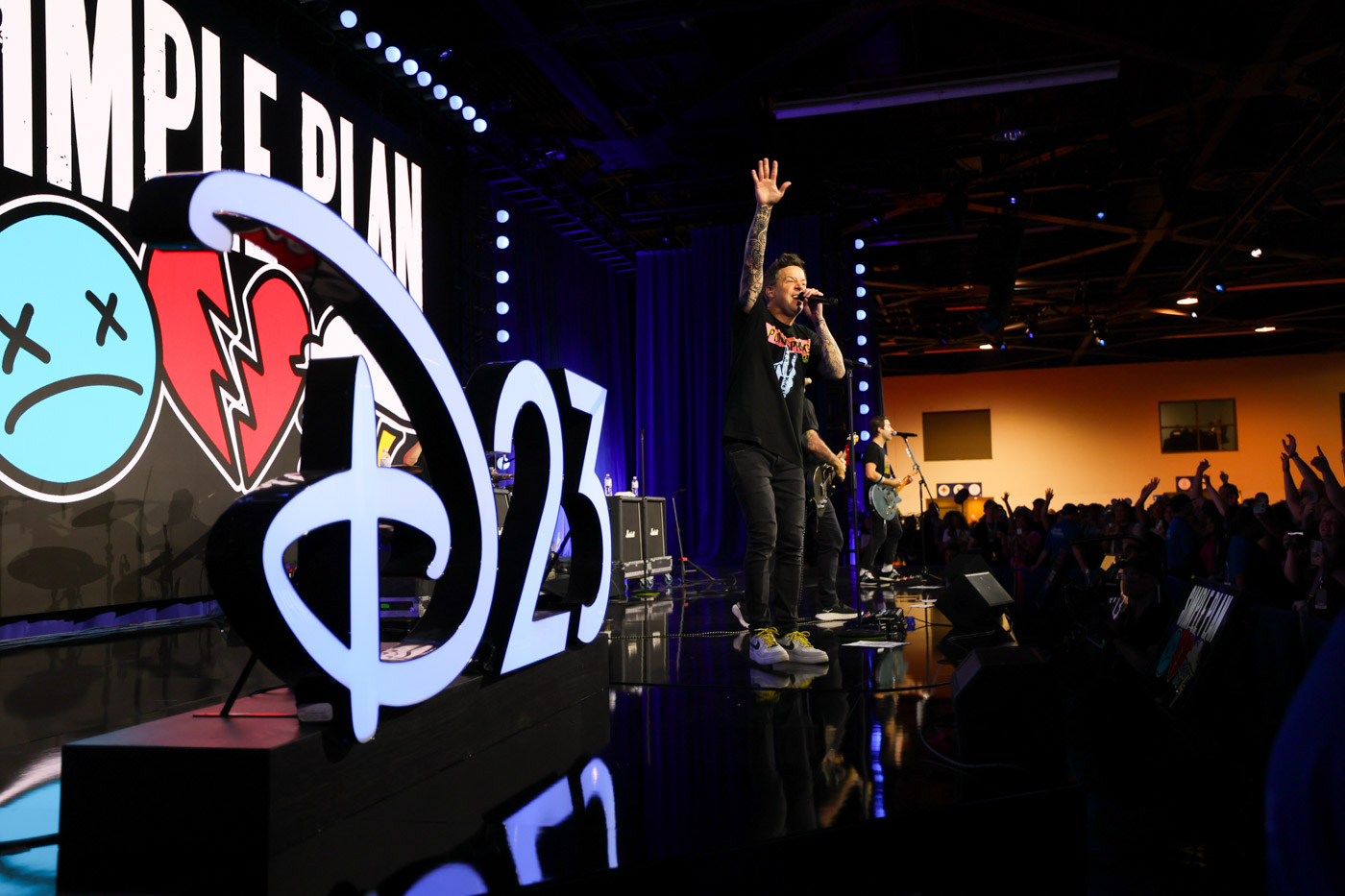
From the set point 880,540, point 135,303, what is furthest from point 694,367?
point 135,303

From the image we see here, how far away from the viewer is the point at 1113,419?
21.1 m

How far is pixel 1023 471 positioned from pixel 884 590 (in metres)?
15.4

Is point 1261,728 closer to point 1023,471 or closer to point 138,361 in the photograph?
point 138,361

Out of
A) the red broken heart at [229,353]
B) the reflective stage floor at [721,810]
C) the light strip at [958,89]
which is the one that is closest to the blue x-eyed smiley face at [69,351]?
the red broken heart at [229,353]

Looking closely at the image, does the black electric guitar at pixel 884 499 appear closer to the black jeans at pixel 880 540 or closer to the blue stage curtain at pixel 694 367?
the black jeans at pixel 880 540

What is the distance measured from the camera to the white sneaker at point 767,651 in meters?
3.29

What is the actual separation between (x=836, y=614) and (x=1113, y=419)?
18.5 meters

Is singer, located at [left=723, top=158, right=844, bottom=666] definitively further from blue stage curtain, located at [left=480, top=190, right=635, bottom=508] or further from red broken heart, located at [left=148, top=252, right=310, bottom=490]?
blue stage curtain, located at [left=480, top=190, right=635, bottom=508]

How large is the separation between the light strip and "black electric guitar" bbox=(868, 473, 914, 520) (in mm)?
3434

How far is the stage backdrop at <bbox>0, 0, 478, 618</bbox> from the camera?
16.2ft

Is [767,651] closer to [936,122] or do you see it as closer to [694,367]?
[936,122]

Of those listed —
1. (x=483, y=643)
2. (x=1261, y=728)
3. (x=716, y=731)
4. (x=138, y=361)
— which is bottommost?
(x=1261, y=728)

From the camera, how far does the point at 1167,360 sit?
2097 centimetres

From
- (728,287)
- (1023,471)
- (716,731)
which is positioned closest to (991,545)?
(728,287)
